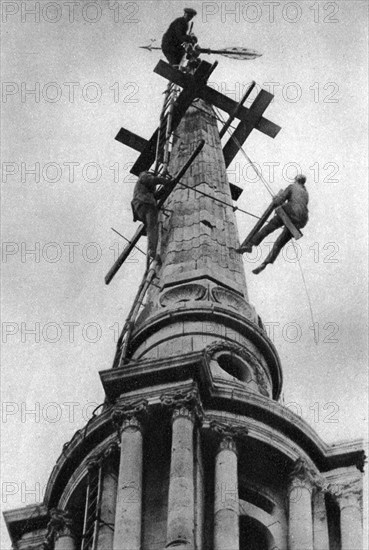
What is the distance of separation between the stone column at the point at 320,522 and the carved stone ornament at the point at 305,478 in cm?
18

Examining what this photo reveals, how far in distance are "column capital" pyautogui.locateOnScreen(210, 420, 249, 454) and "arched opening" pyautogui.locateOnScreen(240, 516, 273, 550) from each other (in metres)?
1.58

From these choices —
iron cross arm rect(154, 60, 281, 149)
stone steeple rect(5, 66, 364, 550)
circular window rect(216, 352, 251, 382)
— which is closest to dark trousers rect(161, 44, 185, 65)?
iron cross arm rect(154, 60, 281, 149)

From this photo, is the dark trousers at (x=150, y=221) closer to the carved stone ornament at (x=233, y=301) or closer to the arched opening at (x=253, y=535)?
the carved stone ornament at (x=233, y=301)

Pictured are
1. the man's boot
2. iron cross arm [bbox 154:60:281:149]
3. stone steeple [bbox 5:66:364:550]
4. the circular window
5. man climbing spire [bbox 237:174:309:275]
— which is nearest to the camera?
stone steeple [bbox 5:66:364:550]

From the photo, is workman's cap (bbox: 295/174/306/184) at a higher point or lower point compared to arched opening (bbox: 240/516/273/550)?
higher

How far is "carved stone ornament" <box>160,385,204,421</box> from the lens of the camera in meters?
38.3

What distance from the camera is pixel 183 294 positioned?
4447 cm

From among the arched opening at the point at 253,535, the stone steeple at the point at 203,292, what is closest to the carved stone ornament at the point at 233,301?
the stone steeple at the point at 203,292

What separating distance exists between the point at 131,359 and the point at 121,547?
26.0 feet

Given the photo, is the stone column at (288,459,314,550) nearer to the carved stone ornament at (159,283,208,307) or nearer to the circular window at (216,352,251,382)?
the circular window at (216,352,251,382)

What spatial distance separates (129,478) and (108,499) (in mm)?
820

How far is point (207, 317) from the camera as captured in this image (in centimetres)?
4309

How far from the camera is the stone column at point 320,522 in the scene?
3778 centimetres

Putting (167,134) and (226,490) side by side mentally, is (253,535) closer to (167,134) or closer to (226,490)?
(226,490)
